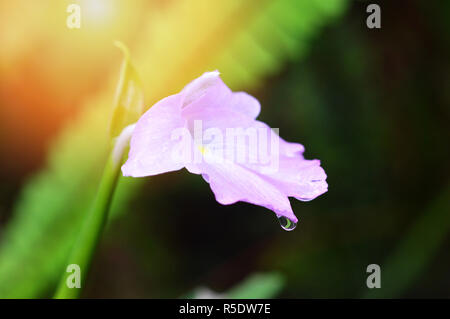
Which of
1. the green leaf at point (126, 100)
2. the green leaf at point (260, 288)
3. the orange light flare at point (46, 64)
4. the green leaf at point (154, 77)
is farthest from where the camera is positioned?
the orange light flare at point (46, 64)

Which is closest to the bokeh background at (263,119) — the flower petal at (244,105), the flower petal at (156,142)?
the flower petal at (244,105)

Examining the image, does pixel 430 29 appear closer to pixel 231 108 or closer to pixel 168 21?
pixel 168 21

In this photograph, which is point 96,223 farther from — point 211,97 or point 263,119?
point 263,119

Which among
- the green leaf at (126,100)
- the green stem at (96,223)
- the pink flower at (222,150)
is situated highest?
the green leaf at (126,100)

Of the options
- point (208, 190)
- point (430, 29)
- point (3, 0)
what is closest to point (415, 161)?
point (430, 29)

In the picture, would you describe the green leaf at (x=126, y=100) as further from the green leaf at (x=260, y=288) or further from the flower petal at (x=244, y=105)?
the green leaf at (x=260, y=288)

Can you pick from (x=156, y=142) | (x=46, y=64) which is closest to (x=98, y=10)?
(x=46, y=64)

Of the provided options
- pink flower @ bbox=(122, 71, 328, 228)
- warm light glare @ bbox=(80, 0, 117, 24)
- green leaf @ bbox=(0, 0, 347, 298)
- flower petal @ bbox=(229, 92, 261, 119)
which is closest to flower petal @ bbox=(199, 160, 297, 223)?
pink flower @ bbox=(122, 71, 328, 228)

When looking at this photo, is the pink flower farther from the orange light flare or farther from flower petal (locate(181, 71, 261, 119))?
the orange light flare
